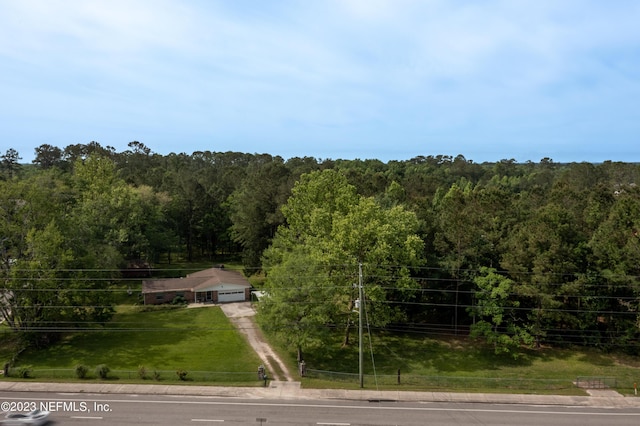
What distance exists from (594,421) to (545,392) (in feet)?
13.7

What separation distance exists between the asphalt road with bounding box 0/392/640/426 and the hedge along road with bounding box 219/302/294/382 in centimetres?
494

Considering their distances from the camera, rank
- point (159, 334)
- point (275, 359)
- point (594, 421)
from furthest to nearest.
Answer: point (159, 334) < point (275, 359) < point (594, 421)

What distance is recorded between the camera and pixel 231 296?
49.0m

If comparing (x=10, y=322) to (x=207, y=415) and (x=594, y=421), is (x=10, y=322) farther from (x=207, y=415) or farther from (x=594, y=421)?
(x=594, y=421)

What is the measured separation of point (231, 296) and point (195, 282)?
4.89 metres

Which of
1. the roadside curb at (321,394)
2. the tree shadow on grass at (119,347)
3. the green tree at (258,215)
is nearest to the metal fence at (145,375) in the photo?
the roadside curb at (321,394)

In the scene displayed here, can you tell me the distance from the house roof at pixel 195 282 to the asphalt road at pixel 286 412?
21.7 metres

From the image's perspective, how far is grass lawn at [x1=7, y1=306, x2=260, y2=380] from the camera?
105 feet

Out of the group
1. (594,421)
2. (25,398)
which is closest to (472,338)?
(594,421)

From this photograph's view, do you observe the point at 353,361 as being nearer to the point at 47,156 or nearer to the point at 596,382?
the point at 596,382

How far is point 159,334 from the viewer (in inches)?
1513

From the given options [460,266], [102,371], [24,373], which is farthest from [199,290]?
[460,266]

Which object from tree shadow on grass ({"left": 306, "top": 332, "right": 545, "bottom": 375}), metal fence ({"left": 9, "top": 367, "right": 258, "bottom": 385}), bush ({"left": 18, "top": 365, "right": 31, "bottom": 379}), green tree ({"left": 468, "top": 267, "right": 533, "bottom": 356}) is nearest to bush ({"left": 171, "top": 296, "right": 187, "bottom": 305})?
metal fence ({"left": 9, "top": 367, "right": 258, "bottom": 385})

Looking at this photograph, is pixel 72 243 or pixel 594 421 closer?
pixel 594 421
